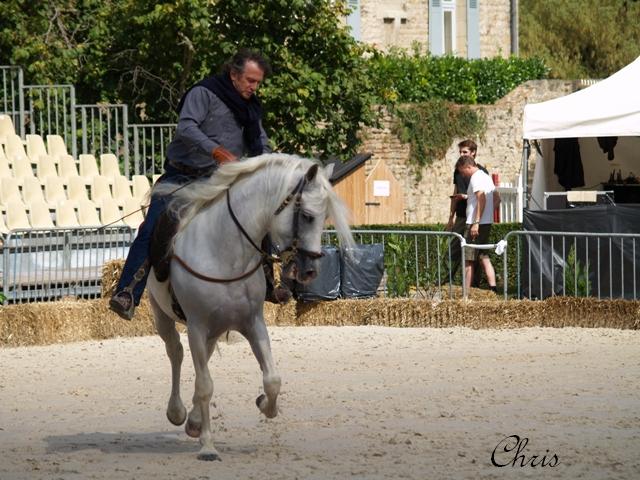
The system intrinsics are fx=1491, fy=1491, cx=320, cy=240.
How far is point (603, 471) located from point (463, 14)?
116 feet

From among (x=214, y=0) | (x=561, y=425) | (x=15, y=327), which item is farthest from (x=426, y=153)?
(x=561, y=425)

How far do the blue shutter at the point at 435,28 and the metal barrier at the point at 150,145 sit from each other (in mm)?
17376

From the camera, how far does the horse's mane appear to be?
28.8 ft

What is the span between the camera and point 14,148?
823 inches

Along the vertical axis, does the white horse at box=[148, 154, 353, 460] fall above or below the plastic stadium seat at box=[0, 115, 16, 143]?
below

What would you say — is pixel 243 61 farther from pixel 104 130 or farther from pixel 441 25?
pixel 441 25

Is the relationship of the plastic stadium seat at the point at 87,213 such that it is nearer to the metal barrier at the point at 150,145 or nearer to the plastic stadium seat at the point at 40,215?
the plastic stadium seat at the point at 40,215

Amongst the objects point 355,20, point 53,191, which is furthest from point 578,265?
point 355,20

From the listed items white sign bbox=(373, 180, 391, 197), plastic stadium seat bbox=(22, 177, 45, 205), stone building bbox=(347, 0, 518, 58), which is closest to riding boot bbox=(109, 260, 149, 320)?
plastic stadium seat bbox=(22, 177, 45, 205)

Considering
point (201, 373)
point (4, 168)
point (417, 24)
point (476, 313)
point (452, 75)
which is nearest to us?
point (201, 373)

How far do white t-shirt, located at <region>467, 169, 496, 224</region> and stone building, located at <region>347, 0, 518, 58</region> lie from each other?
20139 mm

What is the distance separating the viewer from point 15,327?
605 inches

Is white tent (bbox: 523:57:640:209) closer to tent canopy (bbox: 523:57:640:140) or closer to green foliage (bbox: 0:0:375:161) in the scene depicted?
tent canopy (bbox: 523:57:640:140)

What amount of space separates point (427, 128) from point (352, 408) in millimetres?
23979
